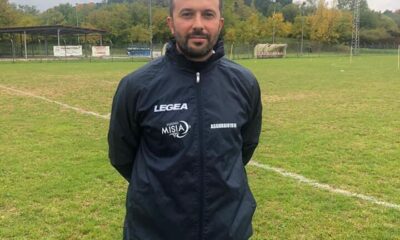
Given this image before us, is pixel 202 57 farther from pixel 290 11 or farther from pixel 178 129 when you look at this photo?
pixel 290 11

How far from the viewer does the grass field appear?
4.86 m

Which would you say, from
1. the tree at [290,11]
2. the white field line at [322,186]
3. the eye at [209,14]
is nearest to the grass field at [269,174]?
the white field line at [322,186]

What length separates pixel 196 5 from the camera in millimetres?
2260

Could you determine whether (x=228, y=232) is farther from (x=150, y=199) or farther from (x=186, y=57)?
(x=186, y=57)

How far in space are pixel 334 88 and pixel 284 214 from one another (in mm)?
14480

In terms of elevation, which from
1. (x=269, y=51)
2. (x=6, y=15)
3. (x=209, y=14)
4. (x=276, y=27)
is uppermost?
Result: (x=6, y=15)

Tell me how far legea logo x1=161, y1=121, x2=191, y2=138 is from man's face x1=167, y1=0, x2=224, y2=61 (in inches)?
12.9

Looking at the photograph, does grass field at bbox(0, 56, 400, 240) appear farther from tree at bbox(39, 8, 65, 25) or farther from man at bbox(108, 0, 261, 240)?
tree at bbox(39, 8, 65, 25)

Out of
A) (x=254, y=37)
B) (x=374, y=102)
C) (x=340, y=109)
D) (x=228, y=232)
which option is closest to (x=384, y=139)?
(x=340, y=109)

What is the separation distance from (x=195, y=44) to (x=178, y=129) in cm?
42

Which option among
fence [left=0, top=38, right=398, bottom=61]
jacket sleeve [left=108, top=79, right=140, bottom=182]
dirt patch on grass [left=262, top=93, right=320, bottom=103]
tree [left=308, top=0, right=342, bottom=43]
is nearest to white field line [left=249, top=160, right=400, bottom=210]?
jacket sleeve [left=108, top=79, right=140, bottom=182]

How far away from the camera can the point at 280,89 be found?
18.3 m

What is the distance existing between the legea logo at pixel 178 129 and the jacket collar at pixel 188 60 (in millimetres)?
279

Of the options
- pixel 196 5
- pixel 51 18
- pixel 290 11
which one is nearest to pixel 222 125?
pixel 196 5
